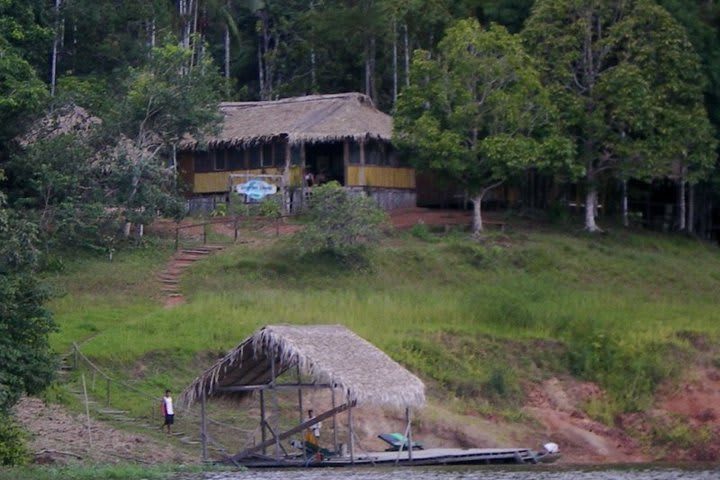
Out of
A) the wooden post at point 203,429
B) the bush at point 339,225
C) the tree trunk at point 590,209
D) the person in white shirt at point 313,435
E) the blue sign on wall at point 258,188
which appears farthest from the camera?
the blue sign on wall at point 258,188

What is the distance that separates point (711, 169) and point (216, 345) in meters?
22.1

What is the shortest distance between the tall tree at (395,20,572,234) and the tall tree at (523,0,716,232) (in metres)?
1.66

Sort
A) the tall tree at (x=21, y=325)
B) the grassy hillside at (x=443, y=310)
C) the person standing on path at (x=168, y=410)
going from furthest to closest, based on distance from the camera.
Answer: the grassy hillside at (x=443, y=310) → the person standing on path at (x=168, y=410) → the tall tree at (x=21, y=325)

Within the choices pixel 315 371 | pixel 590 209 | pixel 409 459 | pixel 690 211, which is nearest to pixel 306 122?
pixel 590 209

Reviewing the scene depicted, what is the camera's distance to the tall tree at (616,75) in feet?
161

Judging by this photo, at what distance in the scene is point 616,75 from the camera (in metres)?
48.8

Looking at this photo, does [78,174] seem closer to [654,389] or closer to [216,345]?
[216,345]

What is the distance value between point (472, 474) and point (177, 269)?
56.5 ft

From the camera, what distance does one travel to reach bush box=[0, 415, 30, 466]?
27.4m

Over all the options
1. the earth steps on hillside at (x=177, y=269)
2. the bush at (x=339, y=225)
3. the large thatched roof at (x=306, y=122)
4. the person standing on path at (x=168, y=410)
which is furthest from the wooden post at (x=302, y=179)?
the person standing on path at (x=168, y=410)

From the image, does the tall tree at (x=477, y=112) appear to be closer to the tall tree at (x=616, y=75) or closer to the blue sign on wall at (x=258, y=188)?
the tall tree at (x=616, y=75)

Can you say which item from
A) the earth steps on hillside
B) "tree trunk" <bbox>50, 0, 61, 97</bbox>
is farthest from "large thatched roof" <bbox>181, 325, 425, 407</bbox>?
"tree trunk" <bbox>50, 0, 61, 97</bbox>

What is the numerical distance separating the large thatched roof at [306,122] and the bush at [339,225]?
20.5 ft

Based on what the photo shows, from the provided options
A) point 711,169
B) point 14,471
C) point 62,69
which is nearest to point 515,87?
point 711,169
